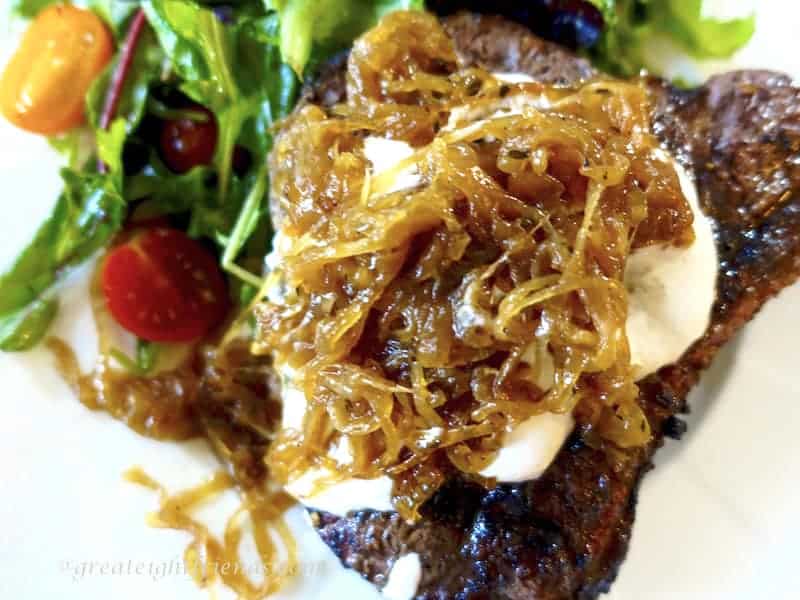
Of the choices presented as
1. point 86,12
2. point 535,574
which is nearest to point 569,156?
point 535,574

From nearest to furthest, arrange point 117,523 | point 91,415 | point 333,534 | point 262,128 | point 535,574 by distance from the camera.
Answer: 1. point 535,574
2. point 333,534
3. point 117,523
4. point 91,415
5. point 262,128

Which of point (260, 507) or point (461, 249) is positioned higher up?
point (461, 249)

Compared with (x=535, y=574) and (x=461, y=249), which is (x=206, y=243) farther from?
(x=535, y=574)

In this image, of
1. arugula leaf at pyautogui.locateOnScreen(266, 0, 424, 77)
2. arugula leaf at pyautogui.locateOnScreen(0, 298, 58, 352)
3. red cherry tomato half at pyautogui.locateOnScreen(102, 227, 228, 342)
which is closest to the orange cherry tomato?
red cherry tomato half at pyautogui.locateOnScreen(102, 227, 228, 342)

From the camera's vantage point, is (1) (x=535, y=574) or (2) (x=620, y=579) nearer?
(1) (x=535, y=574)

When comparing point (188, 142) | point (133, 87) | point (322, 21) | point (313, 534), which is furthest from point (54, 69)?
→ point (313, 534)
